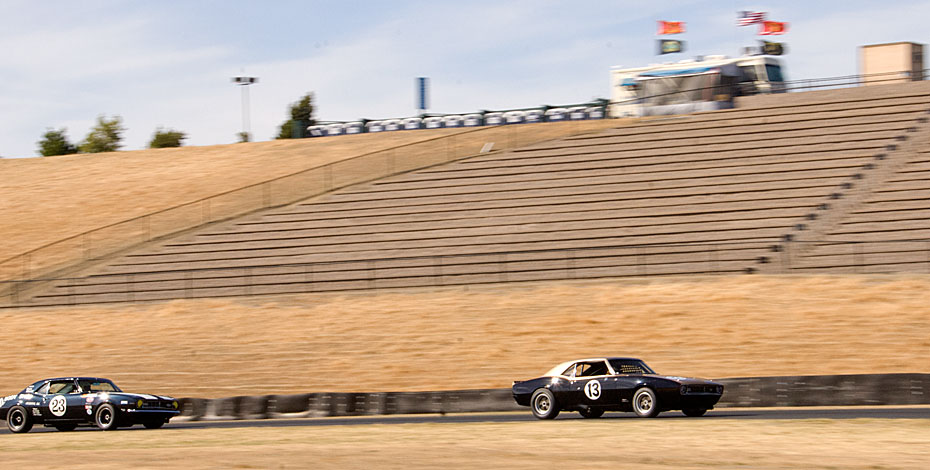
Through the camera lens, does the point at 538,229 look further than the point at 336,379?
Yes

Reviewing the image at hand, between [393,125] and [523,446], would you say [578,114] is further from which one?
[523,446]

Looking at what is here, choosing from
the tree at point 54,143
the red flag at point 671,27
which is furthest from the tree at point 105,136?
the red flag at point 671,27

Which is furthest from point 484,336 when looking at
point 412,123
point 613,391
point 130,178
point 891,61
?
point 412,123

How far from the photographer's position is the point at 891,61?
44438mm

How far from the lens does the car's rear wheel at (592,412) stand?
17766mm

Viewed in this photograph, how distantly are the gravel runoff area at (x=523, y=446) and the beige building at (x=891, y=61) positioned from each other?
3152 centimetres

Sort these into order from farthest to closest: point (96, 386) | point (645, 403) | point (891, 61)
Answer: point (891, 61)
point (96, 386)
point (645, 403)

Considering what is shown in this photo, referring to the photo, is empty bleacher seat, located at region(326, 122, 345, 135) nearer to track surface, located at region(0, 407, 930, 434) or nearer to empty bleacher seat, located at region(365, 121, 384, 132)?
empty bleacher seat, located at region(365, 121, 384, 132)

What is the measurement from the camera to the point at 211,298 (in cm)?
3212

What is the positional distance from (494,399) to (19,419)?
8502 millimetres

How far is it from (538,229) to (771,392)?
1614cm

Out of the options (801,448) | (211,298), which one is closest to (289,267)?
(211,298)

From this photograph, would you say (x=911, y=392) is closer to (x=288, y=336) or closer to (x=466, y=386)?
(x=466, y=386)

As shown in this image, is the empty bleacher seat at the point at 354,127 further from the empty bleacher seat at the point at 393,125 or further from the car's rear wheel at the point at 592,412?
the car's rear wheel at the point at 592,412
